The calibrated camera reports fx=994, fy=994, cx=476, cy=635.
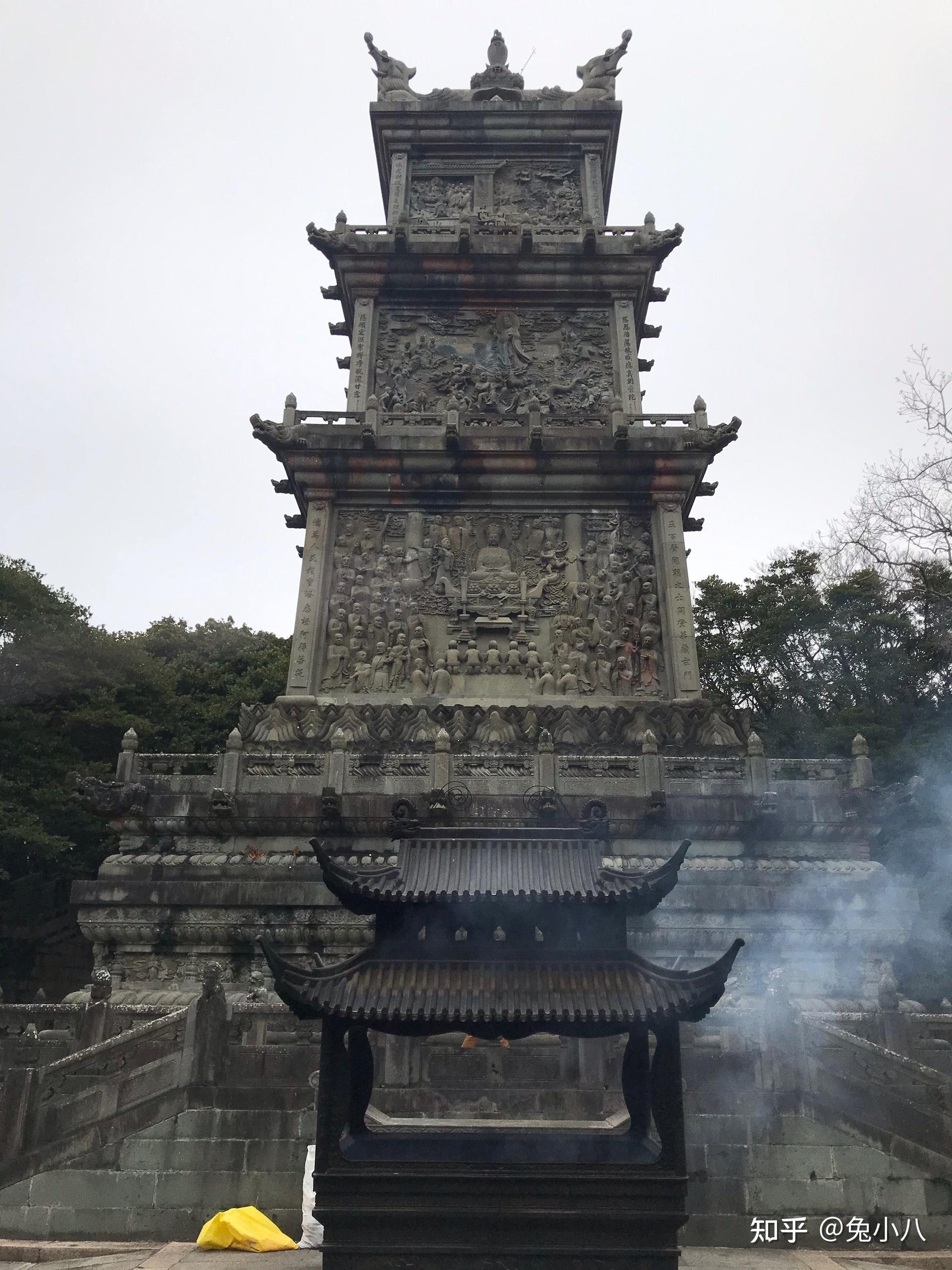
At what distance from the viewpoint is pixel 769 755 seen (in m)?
30.1

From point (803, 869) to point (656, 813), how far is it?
8.30 ft

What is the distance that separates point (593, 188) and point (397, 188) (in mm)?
5218

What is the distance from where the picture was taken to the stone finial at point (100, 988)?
14039mm

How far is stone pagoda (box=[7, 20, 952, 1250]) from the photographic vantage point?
389 inches

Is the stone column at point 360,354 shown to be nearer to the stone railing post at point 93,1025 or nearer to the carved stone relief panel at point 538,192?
the carved stone relief panel at point 538,192

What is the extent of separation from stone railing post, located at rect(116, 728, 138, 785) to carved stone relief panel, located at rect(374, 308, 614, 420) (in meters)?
9.76

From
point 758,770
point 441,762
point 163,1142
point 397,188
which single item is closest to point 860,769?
point 758,770

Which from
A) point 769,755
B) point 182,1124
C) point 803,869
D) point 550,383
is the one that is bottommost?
point 182,1124

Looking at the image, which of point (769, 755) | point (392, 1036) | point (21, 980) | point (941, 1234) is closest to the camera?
point (941, 1234)

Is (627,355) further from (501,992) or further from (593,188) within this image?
(501,992)

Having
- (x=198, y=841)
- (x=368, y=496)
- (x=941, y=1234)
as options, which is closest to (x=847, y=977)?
(x=941, y=1234)

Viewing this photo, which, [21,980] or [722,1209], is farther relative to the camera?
[21,980]

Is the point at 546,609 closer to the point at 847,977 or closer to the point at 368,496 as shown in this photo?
the point at 368,496

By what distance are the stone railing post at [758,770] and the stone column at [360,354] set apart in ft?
38.6
